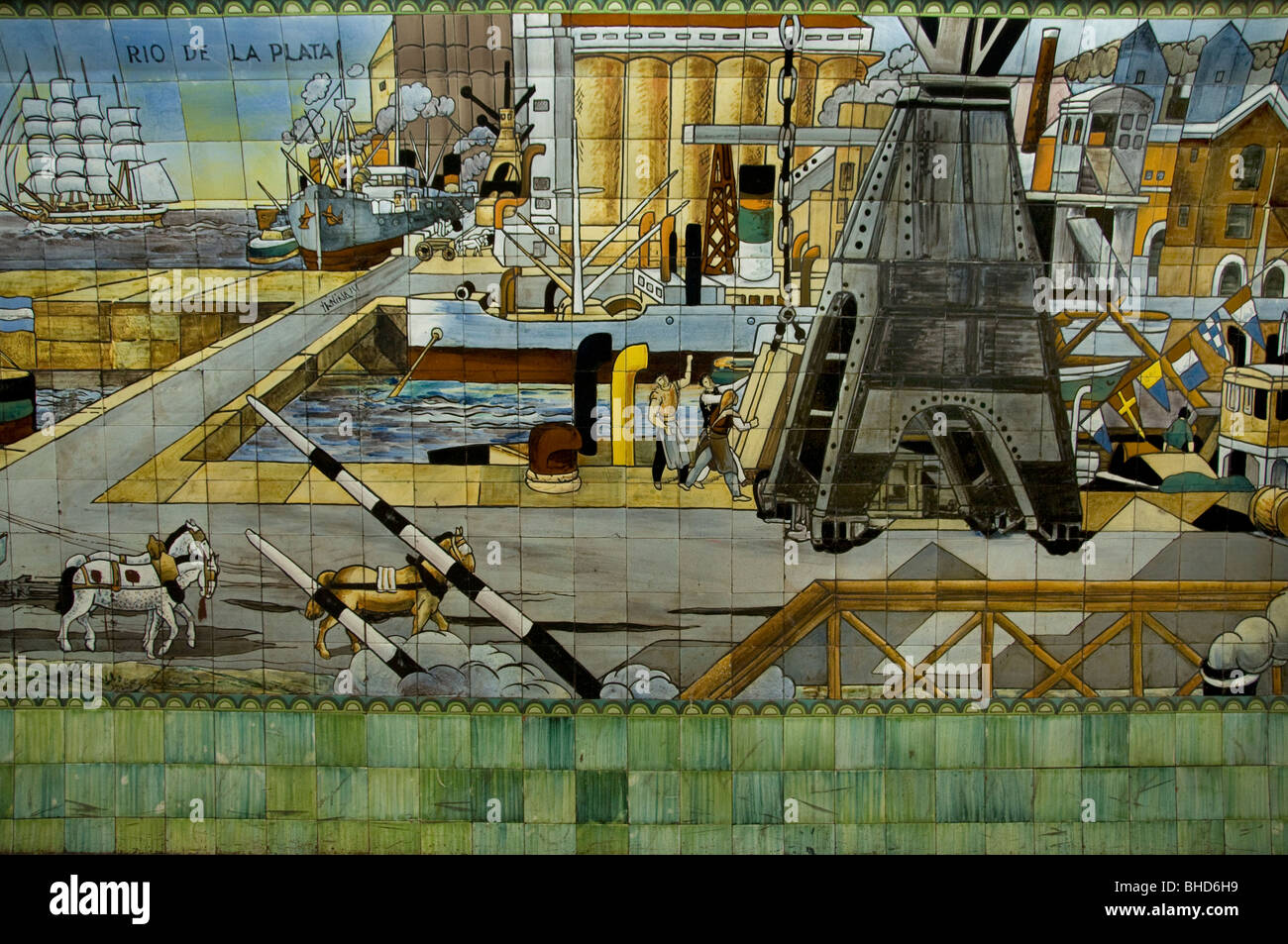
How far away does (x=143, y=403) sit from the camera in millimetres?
7711

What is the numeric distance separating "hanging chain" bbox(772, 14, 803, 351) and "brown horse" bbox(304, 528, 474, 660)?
2939 millimetres

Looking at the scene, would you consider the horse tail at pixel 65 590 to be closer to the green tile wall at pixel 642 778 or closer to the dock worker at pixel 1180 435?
the green tile wall at pixel 642 778

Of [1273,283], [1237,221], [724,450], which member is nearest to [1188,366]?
[1273,283]

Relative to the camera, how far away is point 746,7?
285 inches

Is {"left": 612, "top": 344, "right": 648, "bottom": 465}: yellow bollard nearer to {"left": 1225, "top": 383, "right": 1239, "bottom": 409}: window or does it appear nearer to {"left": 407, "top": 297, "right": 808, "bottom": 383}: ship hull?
{"left": 407, "top": 297, "right": 808, "bottom": 383}: ship hull

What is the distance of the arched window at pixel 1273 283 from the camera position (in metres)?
7.59

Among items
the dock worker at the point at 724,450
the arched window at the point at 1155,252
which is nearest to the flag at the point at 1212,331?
the arched window at the point at 1155,252

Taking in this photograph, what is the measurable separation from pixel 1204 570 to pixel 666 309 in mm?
4705

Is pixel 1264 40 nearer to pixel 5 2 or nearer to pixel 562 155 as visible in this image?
pixel 562 155

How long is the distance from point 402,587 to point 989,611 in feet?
15.1

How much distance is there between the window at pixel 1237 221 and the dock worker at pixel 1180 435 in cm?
137

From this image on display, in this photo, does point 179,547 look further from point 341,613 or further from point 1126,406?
point 1126,406

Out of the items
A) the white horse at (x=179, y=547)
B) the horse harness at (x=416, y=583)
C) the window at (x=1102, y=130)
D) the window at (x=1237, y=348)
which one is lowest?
the horse harness at (x=416, y=583)

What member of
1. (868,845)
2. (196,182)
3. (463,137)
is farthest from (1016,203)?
(196,182)
